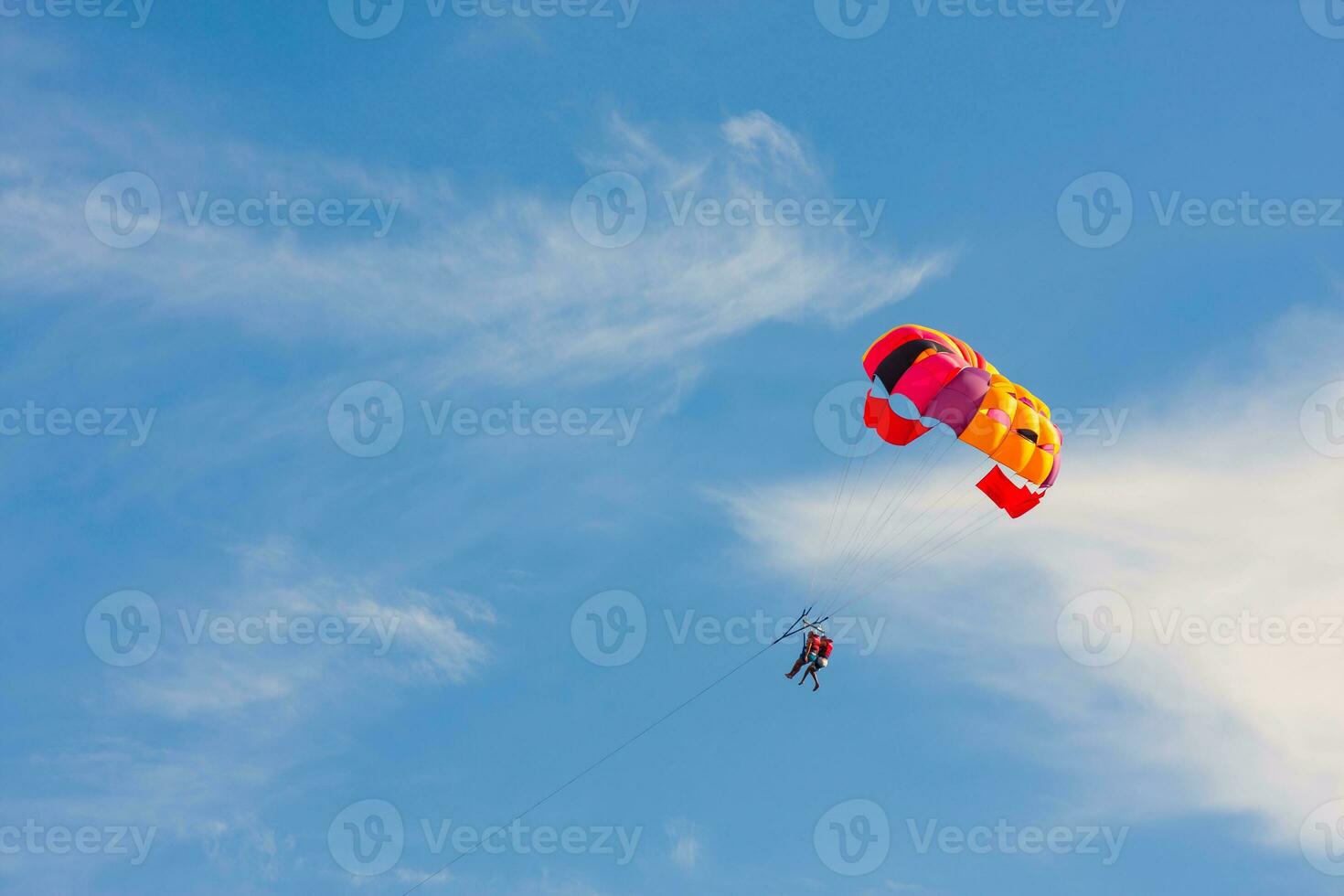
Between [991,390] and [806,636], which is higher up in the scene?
[991,390]

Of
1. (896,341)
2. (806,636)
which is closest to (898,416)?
(896,341)

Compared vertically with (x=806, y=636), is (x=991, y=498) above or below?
above

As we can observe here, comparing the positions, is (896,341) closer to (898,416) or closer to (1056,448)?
(898,416)

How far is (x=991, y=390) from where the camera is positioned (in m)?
38.6

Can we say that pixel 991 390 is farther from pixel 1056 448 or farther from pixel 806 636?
pixel 806 636

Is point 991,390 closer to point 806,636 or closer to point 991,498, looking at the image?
point 991,498

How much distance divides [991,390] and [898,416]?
2527mm

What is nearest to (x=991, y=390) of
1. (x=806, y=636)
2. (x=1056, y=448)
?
(x=1056, y=448)

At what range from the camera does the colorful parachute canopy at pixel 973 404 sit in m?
38.1

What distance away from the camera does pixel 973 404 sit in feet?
125

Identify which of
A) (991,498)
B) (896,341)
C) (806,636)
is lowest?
(806,636)

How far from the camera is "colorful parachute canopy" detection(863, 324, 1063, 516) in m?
38.1

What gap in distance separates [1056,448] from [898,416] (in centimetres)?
373

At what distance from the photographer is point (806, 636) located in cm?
3847
